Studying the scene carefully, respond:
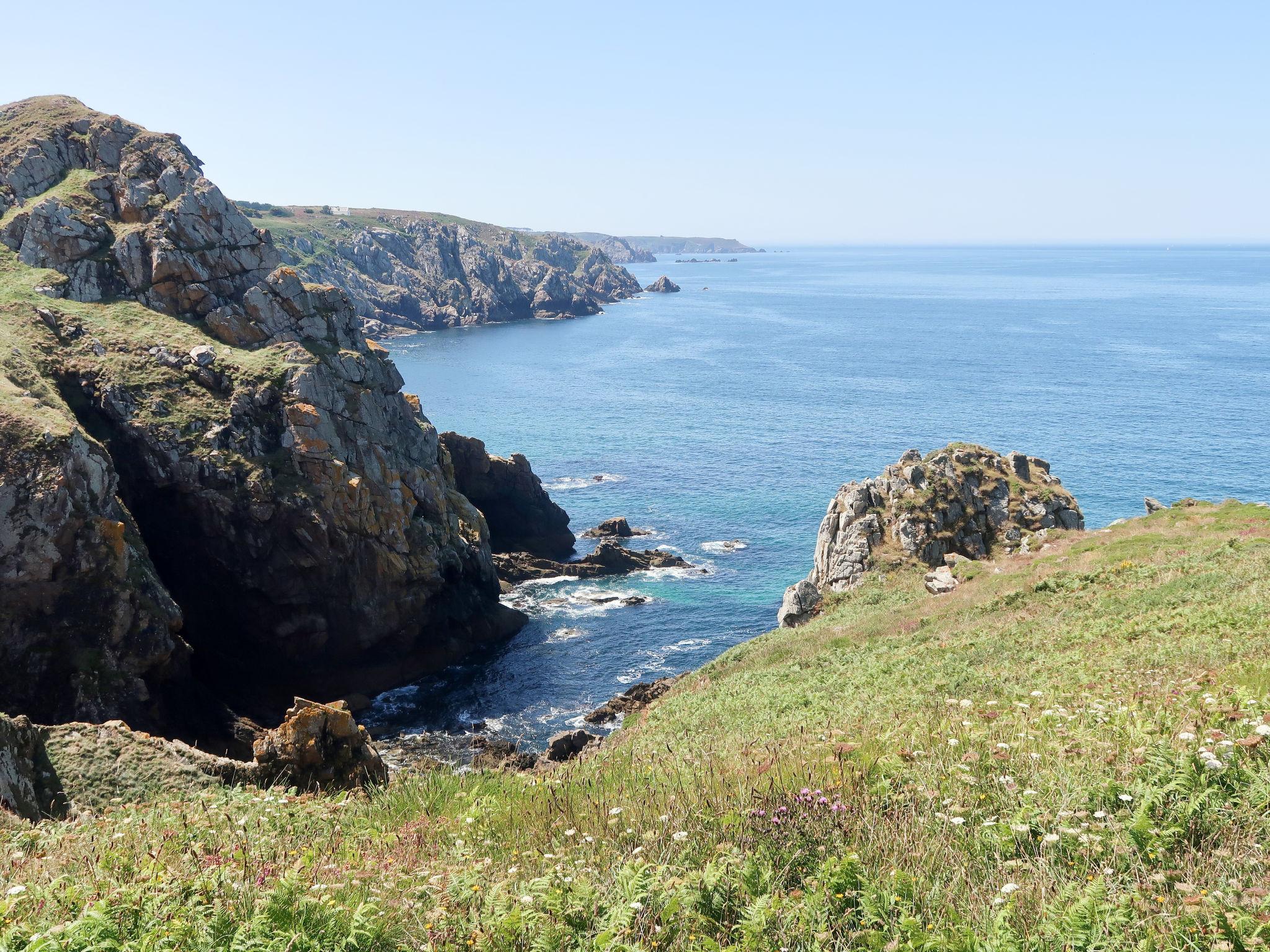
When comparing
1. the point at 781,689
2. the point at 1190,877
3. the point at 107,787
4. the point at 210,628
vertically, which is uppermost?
the point at 1190,877

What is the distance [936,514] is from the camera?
149 feet

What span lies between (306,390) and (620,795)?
4246cm

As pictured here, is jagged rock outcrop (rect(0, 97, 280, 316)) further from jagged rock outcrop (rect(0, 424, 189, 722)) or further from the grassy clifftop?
the grassy clifftop

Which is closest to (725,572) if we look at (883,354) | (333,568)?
(333,568)

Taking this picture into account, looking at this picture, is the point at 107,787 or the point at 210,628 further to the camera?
the point at 210,628

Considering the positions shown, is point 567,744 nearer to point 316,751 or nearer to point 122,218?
point 316,751

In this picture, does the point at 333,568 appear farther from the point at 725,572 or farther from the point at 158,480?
the point at 725,572

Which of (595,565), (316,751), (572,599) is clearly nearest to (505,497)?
(595,565)

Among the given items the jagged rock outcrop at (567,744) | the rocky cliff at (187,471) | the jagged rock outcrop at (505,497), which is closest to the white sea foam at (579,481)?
the jagged rock outcrop at (505,497)

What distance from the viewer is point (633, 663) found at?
49219 millimetres

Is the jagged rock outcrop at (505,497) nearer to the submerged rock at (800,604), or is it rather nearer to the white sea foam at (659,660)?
the white sea foam at (659,660)

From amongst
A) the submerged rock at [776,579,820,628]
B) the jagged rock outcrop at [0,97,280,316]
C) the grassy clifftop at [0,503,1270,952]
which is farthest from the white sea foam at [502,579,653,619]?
the grassy clifftop at [0,503,1270,952]

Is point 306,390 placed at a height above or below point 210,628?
above

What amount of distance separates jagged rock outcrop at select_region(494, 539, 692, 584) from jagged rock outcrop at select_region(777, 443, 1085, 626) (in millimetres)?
18045
